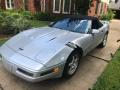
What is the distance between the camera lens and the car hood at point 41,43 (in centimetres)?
353

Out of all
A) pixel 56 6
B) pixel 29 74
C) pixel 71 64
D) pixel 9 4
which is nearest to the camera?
pixel 29 74

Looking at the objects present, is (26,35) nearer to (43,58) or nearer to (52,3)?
(43,58)

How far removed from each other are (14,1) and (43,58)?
14631 millimetres

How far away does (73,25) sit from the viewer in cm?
510

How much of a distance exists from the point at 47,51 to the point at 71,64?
79 cm

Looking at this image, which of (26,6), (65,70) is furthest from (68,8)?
(65,70)

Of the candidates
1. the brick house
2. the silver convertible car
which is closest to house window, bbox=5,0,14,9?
the brick house

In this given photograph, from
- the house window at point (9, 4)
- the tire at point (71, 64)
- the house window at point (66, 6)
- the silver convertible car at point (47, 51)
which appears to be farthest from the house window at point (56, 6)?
the tire at point (71, 64)

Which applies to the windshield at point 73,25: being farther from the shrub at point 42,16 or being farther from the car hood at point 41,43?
the shrub at point 42,16

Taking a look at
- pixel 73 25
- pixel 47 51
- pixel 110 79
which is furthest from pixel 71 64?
pixel 73 25

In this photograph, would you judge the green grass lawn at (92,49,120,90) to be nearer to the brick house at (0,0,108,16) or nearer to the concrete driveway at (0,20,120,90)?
the concrete driveway at (0,20,120,90)

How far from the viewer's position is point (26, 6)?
54.8 feet

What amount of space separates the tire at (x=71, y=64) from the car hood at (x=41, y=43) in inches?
14.1

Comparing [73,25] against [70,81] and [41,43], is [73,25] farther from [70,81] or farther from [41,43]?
[70,81]
